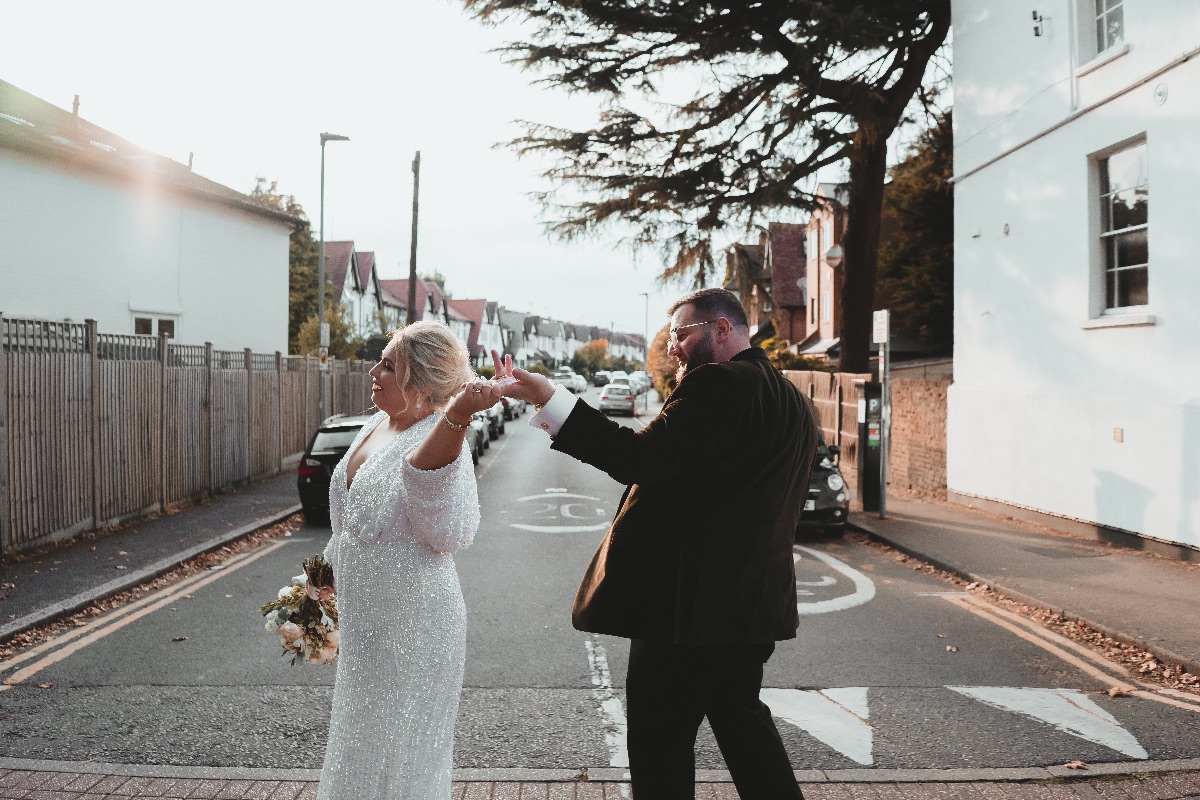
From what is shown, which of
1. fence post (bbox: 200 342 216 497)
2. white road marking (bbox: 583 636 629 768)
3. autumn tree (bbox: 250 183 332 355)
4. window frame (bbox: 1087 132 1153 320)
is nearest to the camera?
white road marking (bbox: 583 636 629 768)

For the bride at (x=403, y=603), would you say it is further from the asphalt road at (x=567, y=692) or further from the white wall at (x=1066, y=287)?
the white wall at (x=1066, y=287)

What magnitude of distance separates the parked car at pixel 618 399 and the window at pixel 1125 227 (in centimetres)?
3239

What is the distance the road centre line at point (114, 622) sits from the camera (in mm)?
5887

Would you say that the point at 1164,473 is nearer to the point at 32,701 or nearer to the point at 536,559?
the point at 536,559

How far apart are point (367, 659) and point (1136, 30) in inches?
423

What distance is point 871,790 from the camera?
3.96m

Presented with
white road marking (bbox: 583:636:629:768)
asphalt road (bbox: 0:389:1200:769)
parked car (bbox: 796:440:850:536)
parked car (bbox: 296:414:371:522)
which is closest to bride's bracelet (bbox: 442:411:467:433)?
white road marking (bbox: 583:636:629:768)

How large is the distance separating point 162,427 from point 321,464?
2.21 m

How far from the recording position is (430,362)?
291cm

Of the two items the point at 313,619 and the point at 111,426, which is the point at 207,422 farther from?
the point at 313,619

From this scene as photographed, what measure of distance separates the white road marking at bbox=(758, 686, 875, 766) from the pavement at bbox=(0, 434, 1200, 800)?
0.35m

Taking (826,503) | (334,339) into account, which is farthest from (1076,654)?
(334,339)

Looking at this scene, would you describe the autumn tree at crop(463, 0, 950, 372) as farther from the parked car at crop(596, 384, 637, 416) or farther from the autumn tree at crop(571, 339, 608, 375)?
the autumn tree at crop(571, 339, 608, 375)

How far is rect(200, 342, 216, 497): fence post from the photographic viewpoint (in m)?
14.3
